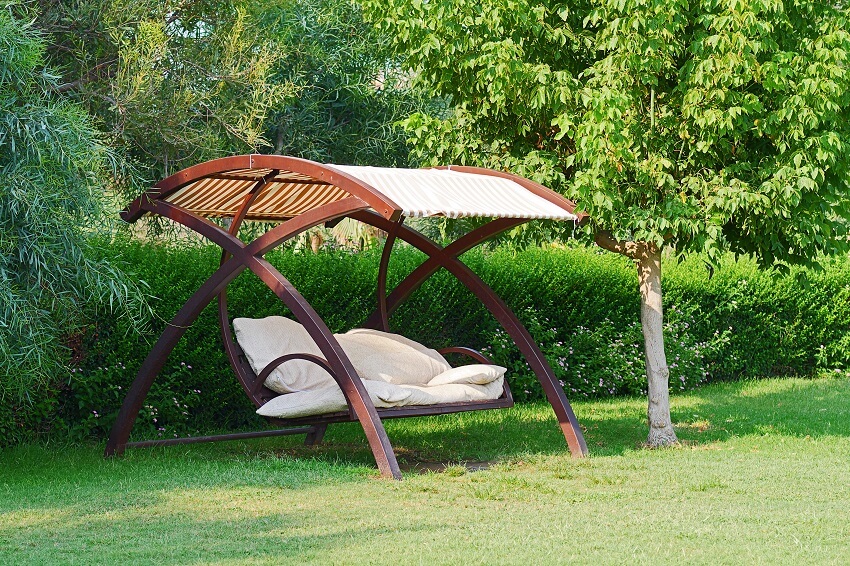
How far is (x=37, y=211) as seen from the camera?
261 inches

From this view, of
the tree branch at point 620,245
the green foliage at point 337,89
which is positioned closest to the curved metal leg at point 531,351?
the tree branch at point 620,245

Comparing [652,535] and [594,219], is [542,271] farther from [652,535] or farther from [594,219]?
[652,535]

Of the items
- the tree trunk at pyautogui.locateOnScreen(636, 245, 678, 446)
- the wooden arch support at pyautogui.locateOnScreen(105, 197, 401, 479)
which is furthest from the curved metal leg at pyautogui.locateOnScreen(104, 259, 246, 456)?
the tree trunk at pyautogui.locateOnScreen(636, 245, 678, 446)

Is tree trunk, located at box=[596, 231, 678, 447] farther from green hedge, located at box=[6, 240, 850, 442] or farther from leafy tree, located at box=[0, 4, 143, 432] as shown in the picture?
leafy tree, located at box=[0, 4, 143, 432]

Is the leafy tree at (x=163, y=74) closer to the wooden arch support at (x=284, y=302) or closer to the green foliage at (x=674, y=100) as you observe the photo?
the wooden arch support at (x=284, y=302)

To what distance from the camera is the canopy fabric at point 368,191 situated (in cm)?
720

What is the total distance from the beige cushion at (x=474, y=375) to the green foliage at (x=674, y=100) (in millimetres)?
1371

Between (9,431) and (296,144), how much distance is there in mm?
6063

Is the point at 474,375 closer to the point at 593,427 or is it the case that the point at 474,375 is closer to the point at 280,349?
the point at 280,349

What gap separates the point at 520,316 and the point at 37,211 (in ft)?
21.6

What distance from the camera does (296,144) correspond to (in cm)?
1373

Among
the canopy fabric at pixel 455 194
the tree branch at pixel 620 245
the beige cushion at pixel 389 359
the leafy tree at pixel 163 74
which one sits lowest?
the beige cushion at pixel 389 359

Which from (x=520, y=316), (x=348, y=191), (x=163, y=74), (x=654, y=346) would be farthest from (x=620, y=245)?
(x=163, y=74)

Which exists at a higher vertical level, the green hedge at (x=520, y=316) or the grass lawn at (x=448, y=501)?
the green hedge at (x=520, y=316)
